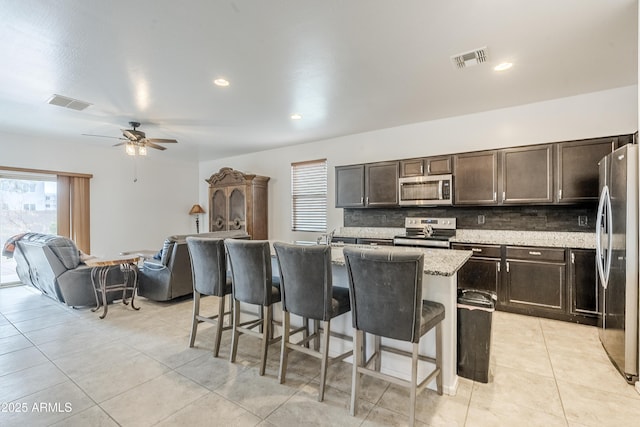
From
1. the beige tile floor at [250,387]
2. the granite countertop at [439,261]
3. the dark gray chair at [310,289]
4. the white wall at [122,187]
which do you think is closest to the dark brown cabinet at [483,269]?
the beige tile floor at [250,387]

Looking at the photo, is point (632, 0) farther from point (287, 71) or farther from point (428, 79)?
point (287, 71)

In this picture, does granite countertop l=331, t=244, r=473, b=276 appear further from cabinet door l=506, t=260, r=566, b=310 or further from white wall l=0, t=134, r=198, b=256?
white wall l=0, t=134, r=198, b=256

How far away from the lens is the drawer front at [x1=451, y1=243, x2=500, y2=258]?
3679 millimetres

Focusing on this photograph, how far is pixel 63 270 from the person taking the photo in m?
3.88

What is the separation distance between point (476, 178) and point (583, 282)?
5.24 feet

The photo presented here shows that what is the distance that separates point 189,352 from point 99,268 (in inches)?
83.7

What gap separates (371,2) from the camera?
1.93 m

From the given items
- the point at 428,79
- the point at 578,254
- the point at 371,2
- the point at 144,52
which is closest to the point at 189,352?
the point at 144,52

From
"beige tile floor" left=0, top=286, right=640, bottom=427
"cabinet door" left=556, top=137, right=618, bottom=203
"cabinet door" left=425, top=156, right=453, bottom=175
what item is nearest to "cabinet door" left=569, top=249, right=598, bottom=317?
"beige tile floor" left=0, top=286, right=640, bottom=427

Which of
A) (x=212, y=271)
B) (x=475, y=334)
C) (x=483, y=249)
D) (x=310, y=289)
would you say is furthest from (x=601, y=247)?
(x=212, y=271)

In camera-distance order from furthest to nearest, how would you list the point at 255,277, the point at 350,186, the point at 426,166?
the point at 350,186 → the point at 426,166 → the point at 255,277

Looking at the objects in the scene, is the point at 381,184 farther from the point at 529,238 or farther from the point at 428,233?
the point at 529,238

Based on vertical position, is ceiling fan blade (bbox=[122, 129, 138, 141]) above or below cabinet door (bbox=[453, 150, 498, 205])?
above

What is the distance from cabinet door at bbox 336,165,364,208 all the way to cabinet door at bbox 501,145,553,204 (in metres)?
1.96
